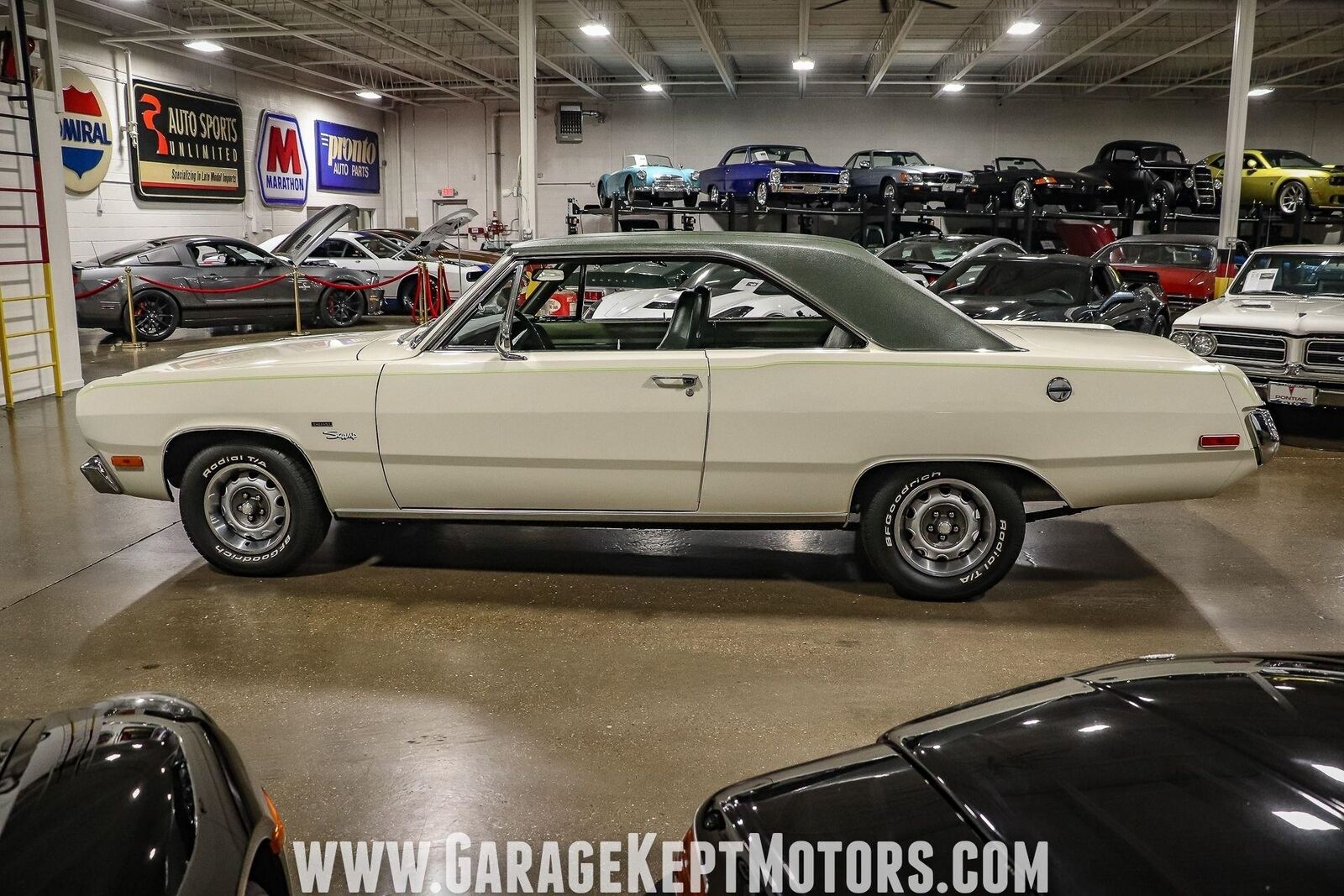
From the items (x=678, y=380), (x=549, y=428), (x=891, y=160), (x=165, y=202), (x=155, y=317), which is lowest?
(x=155, y=317)

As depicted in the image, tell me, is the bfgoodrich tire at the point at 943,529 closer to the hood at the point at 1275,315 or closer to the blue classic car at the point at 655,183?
the hood at the point at 1275,315

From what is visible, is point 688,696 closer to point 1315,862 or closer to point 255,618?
point 255,618

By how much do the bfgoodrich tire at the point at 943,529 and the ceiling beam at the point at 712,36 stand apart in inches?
587

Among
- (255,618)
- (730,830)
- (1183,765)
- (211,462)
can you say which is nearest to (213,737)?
(730,830)

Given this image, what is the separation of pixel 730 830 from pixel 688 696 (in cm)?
212

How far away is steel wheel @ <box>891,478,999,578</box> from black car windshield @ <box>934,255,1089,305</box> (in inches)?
251

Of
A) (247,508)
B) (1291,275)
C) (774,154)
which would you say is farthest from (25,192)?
(774,154)

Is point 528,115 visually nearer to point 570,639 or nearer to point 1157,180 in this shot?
point 570,639

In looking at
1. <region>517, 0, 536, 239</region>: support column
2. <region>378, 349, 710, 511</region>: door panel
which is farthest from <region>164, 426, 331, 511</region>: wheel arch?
<region>517, 0, 536, 239</region>: support column

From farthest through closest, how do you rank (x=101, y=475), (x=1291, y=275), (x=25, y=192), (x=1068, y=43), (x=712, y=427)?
1. (x=1068, y=43)
2. (x=25, y=192)
3. (x=1291, y=275)
4. (x=101, y=475)
5. (x=712, y=427)

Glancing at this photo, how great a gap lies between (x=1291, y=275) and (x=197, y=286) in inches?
522

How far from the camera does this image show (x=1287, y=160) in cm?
2008

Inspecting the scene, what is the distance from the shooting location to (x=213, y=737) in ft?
6.51

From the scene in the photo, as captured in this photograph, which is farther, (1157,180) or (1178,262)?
(1157,180)
